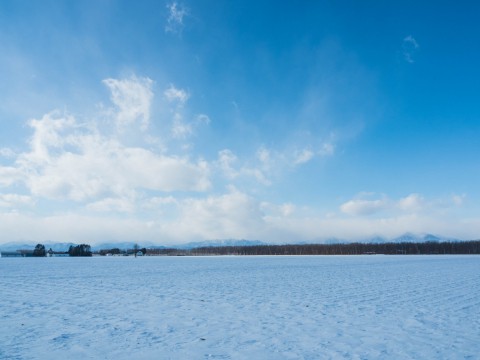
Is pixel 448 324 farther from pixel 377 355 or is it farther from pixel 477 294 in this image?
pixel 477 294

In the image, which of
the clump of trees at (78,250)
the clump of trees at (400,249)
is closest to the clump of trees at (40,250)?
the clump of trees at (78,250)

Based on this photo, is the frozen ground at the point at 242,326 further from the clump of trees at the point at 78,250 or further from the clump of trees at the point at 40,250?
the clump of trees at the point at 40,250

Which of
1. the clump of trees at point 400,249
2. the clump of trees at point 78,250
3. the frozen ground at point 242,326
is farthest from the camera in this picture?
the clump of trees at point 400,249

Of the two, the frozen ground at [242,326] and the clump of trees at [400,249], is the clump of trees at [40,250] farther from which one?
the frozen ground at [242,326]

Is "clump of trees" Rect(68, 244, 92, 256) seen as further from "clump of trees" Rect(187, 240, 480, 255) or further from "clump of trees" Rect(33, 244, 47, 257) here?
"clump of trees" Rect(187, 240, 480, 255)

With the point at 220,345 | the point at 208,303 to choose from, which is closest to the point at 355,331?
the point at 220,345

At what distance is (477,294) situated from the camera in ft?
52.9

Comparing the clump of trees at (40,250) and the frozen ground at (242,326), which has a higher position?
the clump of trees at (40,250)

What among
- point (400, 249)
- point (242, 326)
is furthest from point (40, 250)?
point (242, 326)

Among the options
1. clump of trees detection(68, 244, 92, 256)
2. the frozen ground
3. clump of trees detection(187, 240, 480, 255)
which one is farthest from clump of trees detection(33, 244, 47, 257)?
the frozen ground

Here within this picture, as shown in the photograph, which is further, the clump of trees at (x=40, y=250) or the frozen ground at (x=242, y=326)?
the clump of trees at (x=40, y=250)

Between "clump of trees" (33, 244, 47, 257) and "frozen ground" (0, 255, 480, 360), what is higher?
"clump of trees" (33, 244, 47, 257)

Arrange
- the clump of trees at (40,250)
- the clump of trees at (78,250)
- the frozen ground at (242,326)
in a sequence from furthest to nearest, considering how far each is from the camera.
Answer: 1. the clump of trees at (40,250)
2. the clump of trees at (78,250)
3. the frozen ground at (242,326)

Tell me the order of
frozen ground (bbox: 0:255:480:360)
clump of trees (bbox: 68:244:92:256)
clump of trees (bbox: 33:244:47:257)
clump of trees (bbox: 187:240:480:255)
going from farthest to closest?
clump of trees (bbox: 33:244:47:257) < clump of trees (bbox: 187:240:480:255) < clump of trees (bbox: 68:244:92:256) < frozen ground (bbox: 0:255:480:360)
